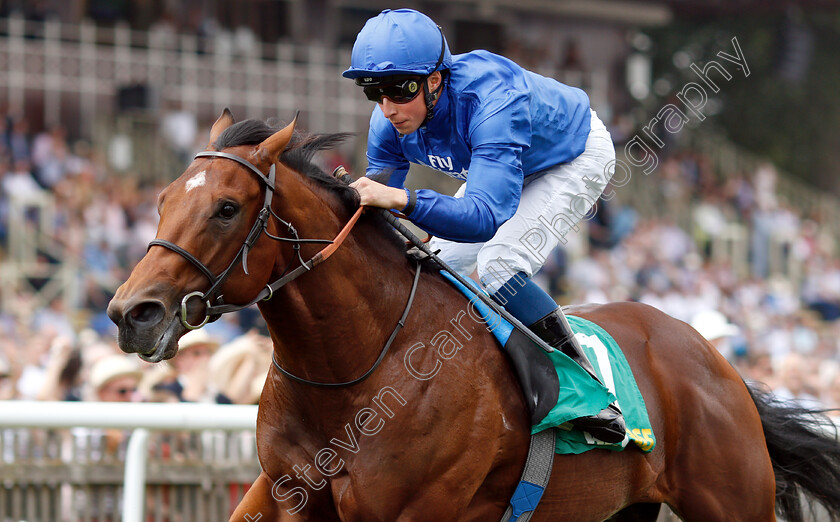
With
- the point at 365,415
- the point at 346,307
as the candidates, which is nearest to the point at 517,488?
the point at 365,415

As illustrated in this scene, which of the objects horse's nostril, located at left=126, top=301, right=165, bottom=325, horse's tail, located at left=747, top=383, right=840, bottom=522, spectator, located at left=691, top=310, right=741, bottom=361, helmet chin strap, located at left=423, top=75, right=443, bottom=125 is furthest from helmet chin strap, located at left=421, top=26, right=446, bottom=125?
spectator, located at left=691, top=310, right=741, bottom=361

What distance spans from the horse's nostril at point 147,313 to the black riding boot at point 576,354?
1.40 meters

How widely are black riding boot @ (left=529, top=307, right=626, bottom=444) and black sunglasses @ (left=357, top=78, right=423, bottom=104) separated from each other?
35.7 inches

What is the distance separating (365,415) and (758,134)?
2300 centimetres

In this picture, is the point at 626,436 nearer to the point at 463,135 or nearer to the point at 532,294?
the point at 532,294

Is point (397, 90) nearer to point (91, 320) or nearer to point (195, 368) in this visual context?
point (195, 368)

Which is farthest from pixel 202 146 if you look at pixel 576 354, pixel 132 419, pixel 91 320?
pixel 576 354

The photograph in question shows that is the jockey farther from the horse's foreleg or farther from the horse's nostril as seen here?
the horse's foreleg

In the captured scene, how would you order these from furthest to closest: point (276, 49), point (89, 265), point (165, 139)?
point (276, 49) → point (165, 139) → point (89, 265)

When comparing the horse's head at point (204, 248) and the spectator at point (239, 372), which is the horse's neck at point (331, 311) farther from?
the spectator at point (239, 372)

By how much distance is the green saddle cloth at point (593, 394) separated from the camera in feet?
10.8

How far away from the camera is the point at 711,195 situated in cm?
1702

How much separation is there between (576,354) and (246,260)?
134cm

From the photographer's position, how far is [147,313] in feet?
8.21
